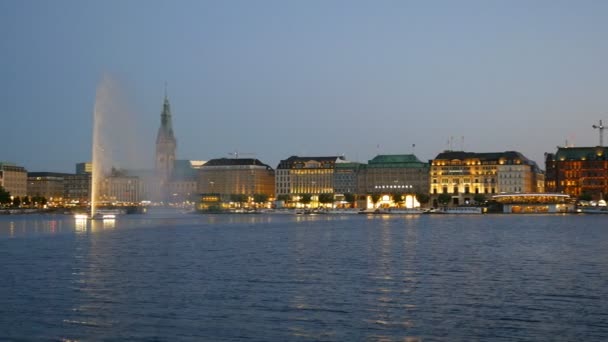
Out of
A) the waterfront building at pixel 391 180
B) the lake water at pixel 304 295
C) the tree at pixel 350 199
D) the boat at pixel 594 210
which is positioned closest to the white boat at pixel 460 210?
the boat at pixel 594 210

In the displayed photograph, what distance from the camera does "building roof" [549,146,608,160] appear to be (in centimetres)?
17938

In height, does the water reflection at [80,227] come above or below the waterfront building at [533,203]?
below

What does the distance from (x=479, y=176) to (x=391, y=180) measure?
2169 centimetres

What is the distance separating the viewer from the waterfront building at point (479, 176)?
178 metres

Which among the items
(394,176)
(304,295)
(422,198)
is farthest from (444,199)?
(304,295)

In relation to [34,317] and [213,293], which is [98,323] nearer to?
[34,317]

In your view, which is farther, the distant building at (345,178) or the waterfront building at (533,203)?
the distant building at (345,178)

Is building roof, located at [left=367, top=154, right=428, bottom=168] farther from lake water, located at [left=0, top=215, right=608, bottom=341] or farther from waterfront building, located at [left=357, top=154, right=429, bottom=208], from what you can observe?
lake water, located at [left=0, top=215, right=608, bottom=341]

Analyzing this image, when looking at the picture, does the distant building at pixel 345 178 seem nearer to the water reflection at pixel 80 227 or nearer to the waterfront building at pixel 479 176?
the waterfront building at pixel 479 176

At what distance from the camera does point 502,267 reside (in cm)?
3744

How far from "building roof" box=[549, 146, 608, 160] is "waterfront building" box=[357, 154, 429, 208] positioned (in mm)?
29606

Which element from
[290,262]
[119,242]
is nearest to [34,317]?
[290,262]

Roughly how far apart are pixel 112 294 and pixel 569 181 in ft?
545

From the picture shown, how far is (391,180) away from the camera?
19150 cm
